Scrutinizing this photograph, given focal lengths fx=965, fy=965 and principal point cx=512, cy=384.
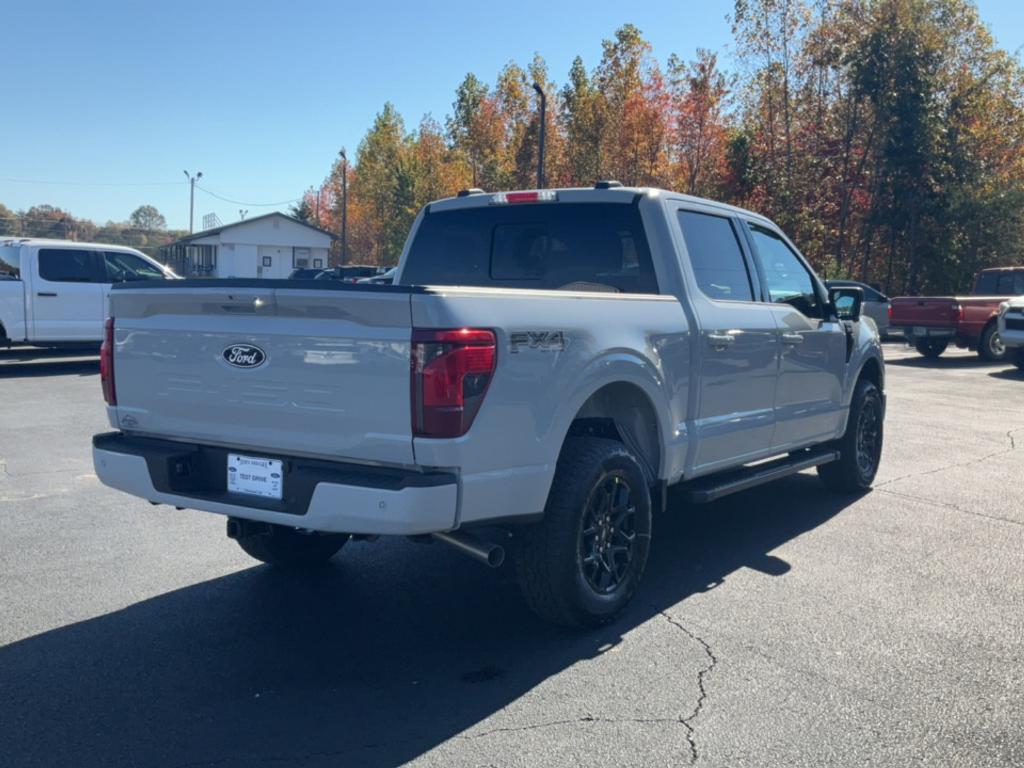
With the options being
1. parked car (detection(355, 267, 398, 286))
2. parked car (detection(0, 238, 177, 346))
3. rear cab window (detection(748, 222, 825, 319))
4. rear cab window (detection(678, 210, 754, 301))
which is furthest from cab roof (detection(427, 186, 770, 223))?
parked car (detection(0, 238, 177, 346))

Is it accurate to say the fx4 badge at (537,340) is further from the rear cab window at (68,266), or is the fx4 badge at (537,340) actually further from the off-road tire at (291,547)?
the rear cab window at (68,266)

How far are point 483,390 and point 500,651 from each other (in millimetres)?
1270

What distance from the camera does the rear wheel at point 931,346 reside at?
794 inches

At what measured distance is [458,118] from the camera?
174ft

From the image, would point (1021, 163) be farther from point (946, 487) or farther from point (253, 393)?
point (253, 393)

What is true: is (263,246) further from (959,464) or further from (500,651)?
(500,651)

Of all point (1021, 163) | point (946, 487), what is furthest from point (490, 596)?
point (1021, 163)

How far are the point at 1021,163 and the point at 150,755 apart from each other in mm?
34455

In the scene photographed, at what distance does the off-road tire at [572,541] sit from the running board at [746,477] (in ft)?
2.77

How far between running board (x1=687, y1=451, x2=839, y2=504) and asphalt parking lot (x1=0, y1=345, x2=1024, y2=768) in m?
0.44

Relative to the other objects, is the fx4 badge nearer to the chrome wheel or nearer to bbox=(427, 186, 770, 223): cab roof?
the chrome wheel

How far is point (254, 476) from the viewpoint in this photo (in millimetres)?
3938

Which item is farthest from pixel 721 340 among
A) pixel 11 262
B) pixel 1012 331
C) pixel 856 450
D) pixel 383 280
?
pixel 1012 331

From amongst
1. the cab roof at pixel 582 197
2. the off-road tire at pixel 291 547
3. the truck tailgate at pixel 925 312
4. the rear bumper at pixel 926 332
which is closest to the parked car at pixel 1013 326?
the truck tailgate at pixel 925 312
